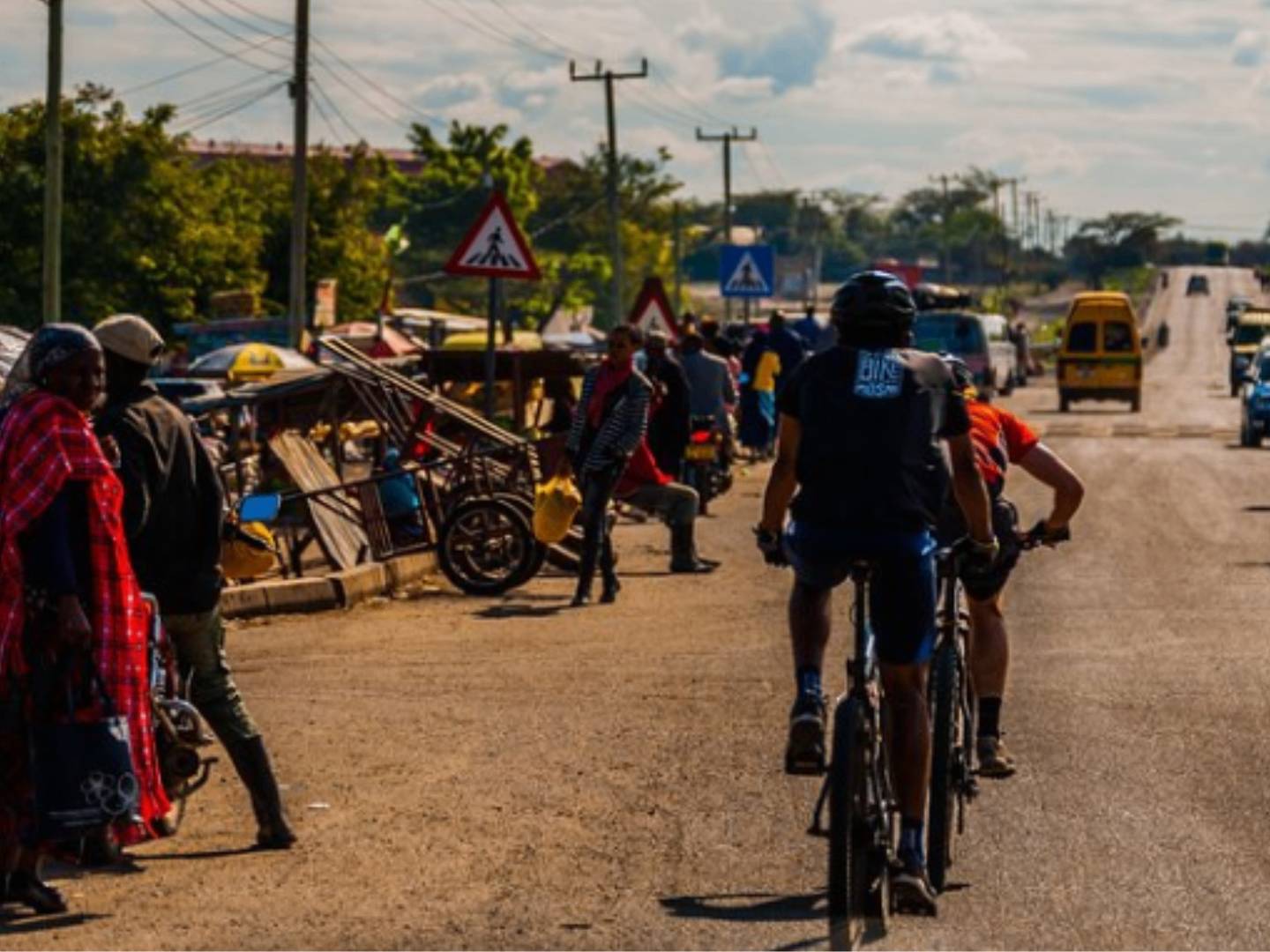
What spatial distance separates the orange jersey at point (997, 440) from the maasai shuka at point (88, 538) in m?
2.77

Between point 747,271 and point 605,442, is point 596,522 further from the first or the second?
point 747,271

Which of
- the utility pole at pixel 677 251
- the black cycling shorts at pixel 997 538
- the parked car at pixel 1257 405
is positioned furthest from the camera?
the utility pole at pixel 677 251

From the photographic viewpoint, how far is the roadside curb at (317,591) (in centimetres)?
1752

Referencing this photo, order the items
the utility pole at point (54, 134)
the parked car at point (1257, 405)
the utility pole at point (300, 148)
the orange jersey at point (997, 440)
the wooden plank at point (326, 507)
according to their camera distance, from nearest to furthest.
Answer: the orange jersey at point (997, 440), the wooden plank at point (326, 507), the utility pole at point (54, 134), the parked car at point (1257, 405), the utility pole at point (300, 148)

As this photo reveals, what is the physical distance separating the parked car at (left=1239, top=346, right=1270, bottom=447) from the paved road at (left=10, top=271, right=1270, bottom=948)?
904 inches

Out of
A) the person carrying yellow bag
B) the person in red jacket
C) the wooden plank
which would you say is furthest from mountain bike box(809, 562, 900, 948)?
the person in red jacket

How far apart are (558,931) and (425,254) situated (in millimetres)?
136550

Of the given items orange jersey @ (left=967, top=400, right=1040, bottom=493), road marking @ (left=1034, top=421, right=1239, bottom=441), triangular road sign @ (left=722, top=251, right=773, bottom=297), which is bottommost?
road marking @ (left=1034, top=421, right=1239, bottom=441)

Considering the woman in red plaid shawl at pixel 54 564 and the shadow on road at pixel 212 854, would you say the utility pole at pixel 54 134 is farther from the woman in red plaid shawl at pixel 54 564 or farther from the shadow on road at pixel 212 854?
the woman in red plaid shawl at pixel 54 564

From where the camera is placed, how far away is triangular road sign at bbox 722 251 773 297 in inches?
1720

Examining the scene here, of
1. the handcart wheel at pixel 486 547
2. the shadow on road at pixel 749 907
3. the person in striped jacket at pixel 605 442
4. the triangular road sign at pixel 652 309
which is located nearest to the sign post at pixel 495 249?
the handcart wheel at pixel 486 547

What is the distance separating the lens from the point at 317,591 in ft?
59.1

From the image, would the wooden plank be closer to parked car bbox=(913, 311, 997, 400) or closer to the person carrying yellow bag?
the person carrying yellow bag

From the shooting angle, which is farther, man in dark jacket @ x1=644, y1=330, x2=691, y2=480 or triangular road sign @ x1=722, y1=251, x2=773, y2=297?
triangular road sign @ x1=722, y1=251, x2=773, y2=297
